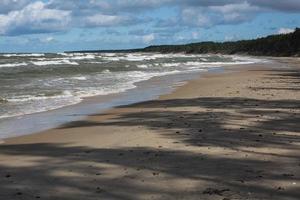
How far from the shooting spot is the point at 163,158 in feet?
25.0

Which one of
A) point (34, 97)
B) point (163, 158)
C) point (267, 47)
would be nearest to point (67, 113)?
point (34, 97)

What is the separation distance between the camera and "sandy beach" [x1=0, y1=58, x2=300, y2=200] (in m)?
6.02

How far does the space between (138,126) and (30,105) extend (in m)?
6.40

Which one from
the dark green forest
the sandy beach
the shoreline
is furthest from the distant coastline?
the sandy beach

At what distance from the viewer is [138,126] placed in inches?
443

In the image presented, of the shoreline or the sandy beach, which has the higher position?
the sandy beach

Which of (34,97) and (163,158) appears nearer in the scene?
(163,158)

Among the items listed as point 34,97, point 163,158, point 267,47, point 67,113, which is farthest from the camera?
point 267,47

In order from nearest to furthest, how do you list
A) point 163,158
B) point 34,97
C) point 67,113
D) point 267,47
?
point 163,158, point 67,113, point 34,97, point 267,47

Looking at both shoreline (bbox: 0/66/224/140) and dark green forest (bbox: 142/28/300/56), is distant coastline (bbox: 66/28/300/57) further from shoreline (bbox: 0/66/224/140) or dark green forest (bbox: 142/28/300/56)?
shoreline (bbox: 0/66/224/140)

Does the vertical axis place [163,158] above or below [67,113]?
above

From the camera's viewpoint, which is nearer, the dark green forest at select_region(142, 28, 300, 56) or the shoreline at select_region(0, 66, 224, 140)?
the shoreline at select_region(0, 66, 224, 140)

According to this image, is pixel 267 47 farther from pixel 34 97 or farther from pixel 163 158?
pixel 163 158

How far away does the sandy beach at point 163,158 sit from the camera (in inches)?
237
